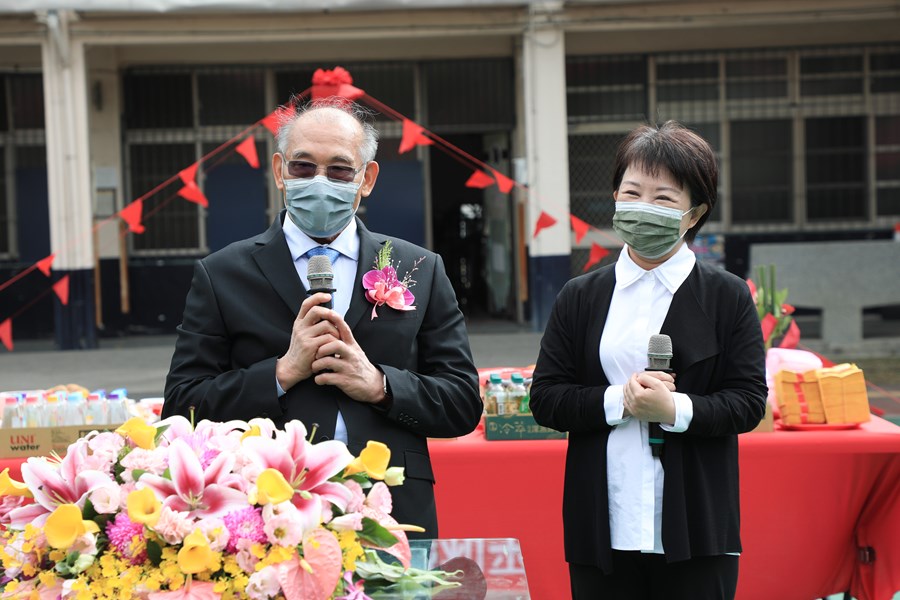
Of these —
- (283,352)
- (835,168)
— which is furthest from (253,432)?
(835,168)

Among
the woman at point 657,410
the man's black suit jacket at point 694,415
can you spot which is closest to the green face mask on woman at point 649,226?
the woman at point 657,410

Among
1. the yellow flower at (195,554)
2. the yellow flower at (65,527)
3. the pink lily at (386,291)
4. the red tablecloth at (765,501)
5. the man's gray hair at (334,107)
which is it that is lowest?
the red tablecloth at (765,501)

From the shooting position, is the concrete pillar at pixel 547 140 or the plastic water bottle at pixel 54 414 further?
the concrete pillar at pixel 547 140

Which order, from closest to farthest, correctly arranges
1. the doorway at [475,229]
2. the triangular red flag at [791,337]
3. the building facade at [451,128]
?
the triangular red flag at [791,337]
the building facade at [451,128]
the doorway at [475,229]

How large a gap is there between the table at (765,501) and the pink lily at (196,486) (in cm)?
229

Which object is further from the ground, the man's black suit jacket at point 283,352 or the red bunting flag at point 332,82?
the red bunting flag at point 332,82

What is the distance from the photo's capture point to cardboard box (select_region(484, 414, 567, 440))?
3.77 meters

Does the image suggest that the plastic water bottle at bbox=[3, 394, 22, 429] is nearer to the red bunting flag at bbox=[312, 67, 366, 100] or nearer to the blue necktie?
the blue necktie

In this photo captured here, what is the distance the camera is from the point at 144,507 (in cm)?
142

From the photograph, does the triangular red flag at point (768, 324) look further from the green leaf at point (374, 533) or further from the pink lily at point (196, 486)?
the pink lily at point (196, 486)

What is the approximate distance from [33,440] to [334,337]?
6.97 ft

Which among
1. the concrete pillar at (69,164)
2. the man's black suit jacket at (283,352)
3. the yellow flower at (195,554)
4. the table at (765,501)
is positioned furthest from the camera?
the concrete pillar at (69,164)

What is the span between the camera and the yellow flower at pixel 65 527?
143 cm

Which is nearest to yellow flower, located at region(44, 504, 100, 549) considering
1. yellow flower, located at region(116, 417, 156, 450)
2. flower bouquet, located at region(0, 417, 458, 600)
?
flower bouquet, located at region(0, 417, 458, 600)
